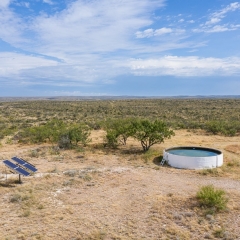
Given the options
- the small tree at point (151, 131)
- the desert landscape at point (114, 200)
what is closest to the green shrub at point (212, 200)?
the desert landscape at point (114, 200)

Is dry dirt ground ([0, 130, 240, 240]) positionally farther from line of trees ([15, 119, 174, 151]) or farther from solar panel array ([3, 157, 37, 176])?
line of trees ([15, 119, 174, 151])

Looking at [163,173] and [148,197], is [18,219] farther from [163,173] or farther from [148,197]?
[163,173]

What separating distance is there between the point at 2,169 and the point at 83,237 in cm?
948

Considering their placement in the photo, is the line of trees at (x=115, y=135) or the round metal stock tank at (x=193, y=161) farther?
the line of trees at (x=115, y=135)

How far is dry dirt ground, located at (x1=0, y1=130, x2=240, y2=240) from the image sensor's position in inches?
373

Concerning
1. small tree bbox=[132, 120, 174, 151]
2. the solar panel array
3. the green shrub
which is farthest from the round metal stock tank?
the solar panel array

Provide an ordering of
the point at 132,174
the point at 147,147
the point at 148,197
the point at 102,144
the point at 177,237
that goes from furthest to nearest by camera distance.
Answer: the point at 102,144, the point at 147,147, the point at 132,174, the point at 148,197, the point at 177,237

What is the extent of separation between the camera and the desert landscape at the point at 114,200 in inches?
374

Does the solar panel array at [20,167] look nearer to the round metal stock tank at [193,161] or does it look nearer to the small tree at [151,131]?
the round metal stock tank at [193,161]

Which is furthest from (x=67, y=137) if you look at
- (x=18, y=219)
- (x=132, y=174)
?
(x=18, y=219)

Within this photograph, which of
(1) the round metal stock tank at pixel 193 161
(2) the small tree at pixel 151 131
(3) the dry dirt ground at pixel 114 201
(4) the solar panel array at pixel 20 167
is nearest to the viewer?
(3) the dry dirt ground at pixel 114 201

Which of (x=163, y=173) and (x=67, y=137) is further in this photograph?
(x=67, y=137)

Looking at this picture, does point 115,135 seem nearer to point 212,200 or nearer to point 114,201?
point 114,201

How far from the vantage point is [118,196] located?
41.2 ft
